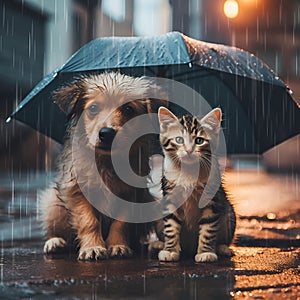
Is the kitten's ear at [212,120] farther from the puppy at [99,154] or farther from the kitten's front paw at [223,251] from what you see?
the kitten's front paw at [223,251]

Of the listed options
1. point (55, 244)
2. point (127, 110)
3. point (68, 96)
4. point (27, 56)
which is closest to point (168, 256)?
point (55, 244)

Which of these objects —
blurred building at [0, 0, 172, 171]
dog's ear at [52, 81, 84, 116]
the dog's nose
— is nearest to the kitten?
the dog's nose

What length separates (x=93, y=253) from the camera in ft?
15.0

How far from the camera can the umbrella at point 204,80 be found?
15.8 ft

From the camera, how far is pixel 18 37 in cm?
2264

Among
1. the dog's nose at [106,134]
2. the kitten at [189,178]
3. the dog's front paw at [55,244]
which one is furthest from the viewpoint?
the dog's front paw at [55,244]

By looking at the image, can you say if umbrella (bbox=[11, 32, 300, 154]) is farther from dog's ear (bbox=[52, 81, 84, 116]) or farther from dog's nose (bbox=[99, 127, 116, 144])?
dog's nose (bbox=[99, 127, 116, 144])

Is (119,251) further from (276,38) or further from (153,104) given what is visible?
(276,38)

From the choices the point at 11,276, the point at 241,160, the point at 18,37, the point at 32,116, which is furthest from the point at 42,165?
the point at 11,276

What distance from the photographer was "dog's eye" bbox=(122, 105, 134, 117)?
4.49 meters

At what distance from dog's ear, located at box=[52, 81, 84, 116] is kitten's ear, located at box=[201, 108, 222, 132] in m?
0.86

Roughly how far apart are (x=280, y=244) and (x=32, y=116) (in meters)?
2.42

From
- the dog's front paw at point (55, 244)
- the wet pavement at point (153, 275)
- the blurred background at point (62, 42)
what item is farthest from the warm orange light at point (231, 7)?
the dog's front paw at point (55, 244)

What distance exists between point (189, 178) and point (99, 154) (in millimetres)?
617
